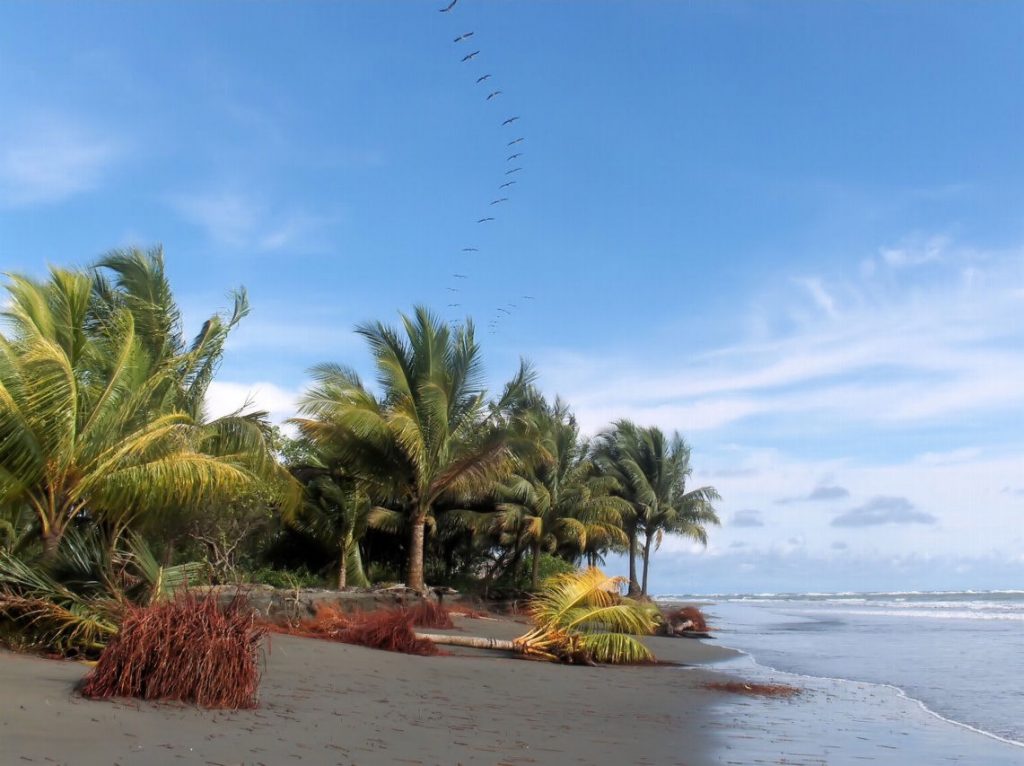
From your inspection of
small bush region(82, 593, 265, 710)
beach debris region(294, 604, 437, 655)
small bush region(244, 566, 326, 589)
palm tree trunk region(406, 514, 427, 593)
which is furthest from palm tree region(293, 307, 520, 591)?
small bush region(82, 593, 265, 710)

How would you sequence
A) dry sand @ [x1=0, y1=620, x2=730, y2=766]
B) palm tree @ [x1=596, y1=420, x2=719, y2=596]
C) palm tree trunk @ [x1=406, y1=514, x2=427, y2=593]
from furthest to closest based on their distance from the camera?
1. palm tree @ [x1=596, y1=420, x2=719, y2=596]
2. palm tree trunk @ [x1=406, y1=514, x2=427, y2=593]
3. dry sand @ [x1=0, y1=620, x2=730, y2=766]

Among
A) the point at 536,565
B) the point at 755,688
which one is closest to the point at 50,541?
the point at 755,688

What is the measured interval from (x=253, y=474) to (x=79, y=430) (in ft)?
11.4

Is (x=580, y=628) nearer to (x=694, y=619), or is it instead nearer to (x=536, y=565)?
(x=694, y=619)

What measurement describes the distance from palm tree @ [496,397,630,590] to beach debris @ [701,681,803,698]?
17.0 metres

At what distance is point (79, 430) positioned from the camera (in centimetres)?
1163

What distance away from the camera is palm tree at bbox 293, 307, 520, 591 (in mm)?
21484

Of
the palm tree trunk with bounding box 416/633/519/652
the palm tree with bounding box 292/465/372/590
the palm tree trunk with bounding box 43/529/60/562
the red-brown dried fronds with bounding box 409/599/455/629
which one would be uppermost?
the palm tree with bounding box 292/465/372/590

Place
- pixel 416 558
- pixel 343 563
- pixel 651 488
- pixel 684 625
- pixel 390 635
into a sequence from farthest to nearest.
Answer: pixel 651 488
pixel 684 625
pixel 343 563
pixel 416 558
pixel 390 635

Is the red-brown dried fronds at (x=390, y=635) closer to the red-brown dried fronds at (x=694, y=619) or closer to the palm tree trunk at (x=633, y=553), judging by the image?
the red-brown dried fronds at (x=694, y=619)

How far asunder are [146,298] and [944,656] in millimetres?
18939

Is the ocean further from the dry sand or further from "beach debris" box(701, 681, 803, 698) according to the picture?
the dry sand

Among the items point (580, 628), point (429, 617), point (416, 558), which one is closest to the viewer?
point (580, 628)

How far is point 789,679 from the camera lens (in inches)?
604
